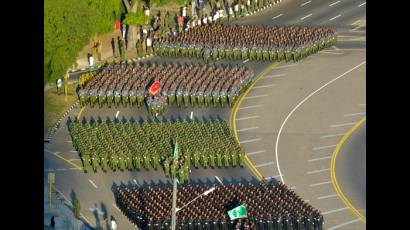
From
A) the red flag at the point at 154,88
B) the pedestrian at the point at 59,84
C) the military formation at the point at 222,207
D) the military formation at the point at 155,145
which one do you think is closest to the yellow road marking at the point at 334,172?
the military formation at the point at 222,207

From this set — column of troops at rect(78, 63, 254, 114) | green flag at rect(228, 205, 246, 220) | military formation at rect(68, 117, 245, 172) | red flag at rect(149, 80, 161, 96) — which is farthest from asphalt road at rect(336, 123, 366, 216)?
red flag at rect(149, 80, 161, 96)

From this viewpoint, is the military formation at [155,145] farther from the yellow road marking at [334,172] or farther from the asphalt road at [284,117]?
the yellow road marking at [334,172]

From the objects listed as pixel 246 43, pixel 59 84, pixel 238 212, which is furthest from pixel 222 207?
pixel 246 43

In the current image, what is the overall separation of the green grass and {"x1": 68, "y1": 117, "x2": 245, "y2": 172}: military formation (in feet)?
12.8

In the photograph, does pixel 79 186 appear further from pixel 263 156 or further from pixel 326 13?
pixel 326 13

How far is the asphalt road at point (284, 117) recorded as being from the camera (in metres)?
79.8

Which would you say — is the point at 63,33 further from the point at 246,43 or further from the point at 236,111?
the point at 246,43

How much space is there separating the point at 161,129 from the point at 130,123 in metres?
4.12

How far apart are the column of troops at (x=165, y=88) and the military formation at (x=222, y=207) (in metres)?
16.2

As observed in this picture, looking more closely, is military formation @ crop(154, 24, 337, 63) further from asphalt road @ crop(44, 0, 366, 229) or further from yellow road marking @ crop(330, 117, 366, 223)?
yellow road marking @ crop(330, 117, 366, 223)

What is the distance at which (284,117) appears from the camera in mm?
91625

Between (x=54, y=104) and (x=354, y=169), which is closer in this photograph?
(x=354, y=169)

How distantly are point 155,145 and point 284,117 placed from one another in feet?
40.7
